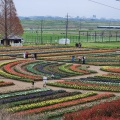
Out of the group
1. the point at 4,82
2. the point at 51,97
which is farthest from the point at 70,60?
the point at 51,97

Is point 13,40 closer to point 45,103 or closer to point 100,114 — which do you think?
point 45,103

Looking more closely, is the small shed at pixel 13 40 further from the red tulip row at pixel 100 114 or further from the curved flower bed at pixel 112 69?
the red tulip row at pixel 100 114

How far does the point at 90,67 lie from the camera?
136ft

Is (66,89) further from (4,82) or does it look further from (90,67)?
(90,67)

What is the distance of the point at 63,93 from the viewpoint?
25.7 metres

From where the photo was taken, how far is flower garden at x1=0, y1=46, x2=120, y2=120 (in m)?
16.5

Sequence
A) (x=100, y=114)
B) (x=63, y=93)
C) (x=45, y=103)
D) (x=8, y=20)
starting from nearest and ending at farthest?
1. (x=100, y=114)
2. (x=45, y=103)
3. (x=63, y=93)
4. (x=8, y=20)

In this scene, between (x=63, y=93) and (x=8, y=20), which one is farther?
(x=8, y=20)

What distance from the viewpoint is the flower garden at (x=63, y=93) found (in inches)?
650

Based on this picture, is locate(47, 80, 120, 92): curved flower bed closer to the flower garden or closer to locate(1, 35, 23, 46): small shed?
the flower garden

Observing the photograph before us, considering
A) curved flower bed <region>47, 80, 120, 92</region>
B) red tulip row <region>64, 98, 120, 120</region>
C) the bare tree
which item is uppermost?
the bare tree

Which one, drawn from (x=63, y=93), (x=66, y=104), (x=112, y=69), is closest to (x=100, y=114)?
(x=66, y=104)

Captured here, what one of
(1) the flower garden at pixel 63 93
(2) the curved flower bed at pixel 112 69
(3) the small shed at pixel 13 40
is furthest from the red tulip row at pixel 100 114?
(3) the small shed at pixel 13 40

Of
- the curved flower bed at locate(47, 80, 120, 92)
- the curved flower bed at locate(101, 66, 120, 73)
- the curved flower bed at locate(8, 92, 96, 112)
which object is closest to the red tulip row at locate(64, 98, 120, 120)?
the curved flower bed at locate(8, 92, 96, 112)
